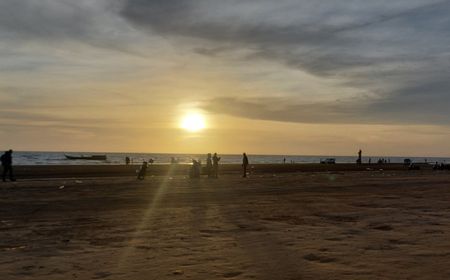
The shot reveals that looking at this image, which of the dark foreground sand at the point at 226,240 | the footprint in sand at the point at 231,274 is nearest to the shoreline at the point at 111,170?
the dark foreground sand at the point at 226,240

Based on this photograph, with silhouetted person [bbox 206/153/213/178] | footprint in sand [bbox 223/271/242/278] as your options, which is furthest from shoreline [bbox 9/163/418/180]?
footprint in sand [bbox 223/271/242/278]

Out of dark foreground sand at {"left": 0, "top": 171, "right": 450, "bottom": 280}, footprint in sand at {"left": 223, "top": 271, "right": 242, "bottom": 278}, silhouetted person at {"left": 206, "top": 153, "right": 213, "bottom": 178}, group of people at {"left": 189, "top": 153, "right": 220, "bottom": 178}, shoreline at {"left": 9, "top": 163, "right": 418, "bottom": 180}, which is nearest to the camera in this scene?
footprint in sand at {"left": 223, "top": 271, "right": 242, "bottom": 278}

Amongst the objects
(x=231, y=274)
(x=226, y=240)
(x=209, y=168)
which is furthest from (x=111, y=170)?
(x=231, y=274)

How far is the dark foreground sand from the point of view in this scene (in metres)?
8.38

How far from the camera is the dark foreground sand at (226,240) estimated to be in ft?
27.5

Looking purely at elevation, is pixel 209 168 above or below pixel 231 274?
above

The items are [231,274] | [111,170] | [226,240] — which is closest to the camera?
[231,274]

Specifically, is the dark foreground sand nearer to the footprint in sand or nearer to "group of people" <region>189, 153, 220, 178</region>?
the footprint in sand

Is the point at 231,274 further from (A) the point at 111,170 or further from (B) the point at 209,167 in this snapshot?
(A) the point at 111,170

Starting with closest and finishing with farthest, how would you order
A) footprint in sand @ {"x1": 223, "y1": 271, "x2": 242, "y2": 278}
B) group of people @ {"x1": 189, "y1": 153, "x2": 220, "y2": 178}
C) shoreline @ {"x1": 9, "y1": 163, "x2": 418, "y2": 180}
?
footprint in sand @ {"x1": 223, "y1": 271, "x2": 242, "y2": 278}
group of people @ {"x1": 189, "y1": 153, "x2": 220, "y2": 178}
shoreline @ {"x1": 9, "y1": 163, "x2": 418, "y2": 180}

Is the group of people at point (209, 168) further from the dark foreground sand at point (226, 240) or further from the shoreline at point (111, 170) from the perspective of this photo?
the dark foreground sand at point (226, 240)

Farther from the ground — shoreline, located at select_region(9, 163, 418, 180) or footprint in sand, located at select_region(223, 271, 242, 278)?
shoreline, located at select_region(9, 163, 418, 180)

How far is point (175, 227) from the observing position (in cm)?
1301

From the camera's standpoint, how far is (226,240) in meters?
11.0
